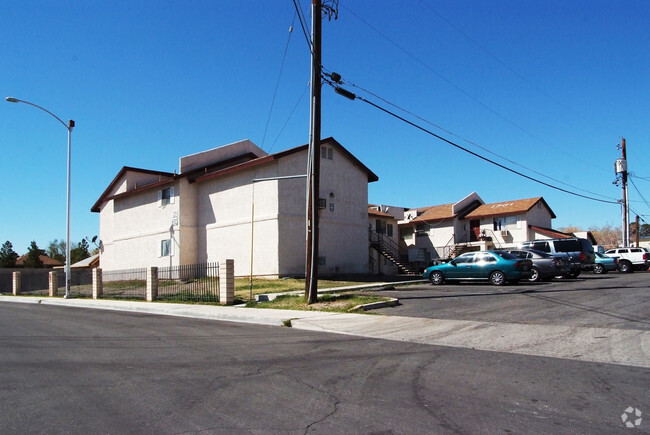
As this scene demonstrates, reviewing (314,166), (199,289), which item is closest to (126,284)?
(199,289)

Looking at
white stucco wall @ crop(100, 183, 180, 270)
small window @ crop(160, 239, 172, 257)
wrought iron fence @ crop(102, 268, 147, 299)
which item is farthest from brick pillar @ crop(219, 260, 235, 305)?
small window @ crop(160, 239, 172, 257)

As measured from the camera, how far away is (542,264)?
2306 centimetres

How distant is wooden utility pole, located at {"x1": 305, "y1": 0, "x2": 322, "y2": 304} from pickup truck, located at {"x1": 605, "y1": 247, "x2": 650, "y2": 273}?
2478 cm

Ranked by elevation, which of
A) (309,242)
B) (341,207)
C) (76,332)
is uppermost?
(341,207)

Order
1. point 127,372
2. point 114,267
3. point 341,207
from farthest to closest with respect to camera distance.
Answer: point 114,267 → point 341,207 → point 127,372

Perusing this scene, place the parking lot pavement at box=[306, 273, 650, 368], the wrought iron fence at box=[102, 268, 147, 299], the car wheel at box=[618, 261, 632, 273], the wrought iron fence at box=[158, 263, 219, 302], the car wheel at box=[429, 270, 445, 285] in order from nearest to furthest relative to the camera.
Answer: the parking lot pavement at box=[306, 273, 650, 368]
the wrought iron fence at box=[158, 263, 219, 302]
the car wheel at box=[429, 270, 445, 285]
the wrought iron fence at box=[102, 268, 147, 299]
the car wheel at box=[618, 261, 632, 273]

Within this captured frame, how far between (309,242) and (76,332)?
23.9 feet

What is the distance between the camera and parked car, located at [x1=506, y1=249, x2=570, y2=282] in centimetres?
2305

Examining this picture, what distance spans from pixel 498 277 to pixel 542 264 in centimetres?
296

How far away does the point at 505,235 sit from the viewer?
44.7 metres

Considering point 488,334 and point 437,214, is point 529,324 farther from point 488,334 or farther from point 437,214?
point 437,214

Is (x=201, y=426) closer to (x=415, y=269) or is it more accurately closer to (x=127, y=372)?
(x=127, y=372)

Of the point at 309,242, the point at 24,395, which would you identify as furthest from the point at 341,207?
the point at 24,395

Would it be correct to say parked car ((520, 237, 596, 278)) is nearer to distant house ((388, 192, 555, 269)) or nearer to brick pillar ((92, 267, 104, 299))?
distant house ((388, 192, 555, 269))
